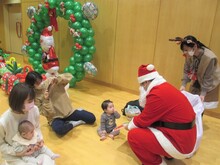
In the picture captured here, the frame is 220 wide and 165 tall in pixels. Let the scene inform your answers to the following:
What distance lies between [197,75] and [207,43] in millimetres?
705

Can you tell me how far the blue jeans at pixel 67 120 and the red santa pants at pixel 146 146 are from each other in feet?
2.86

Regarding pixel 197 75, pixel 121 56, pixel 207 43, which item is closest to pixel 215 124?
pixel 197 75

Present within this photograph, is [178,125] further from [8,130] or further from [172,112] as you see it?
[8,130]

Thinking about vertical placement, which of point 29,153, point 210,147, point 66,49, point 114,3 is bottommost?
point 210,147

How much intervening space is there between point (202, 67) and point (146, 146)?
1.25 meters

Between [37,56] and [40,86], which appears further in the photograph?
[37,56]

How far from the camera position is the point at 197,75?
8.16ft

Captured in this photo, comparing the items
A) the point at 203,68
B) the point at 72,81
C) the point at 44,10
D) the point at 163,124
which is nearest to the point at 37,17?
the point at 44,10

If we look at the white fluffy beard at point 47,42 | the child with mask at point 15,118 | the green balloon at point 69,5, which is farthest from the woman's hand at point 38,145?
the green balloon at point 69,5

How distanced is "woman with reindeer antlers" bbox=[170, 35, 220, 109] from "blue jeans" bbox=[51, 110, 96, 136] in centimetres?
136

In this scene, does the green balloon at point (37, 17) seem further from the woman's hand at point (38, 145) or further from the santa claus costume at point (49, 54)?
the woman's hand at point (38, 145)

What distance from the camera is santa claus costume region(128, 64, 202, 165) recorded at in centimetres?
160

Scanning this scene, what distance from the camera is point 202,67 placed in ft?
7.78

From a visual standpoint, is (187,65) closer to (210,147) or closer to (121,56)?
(210,147)
